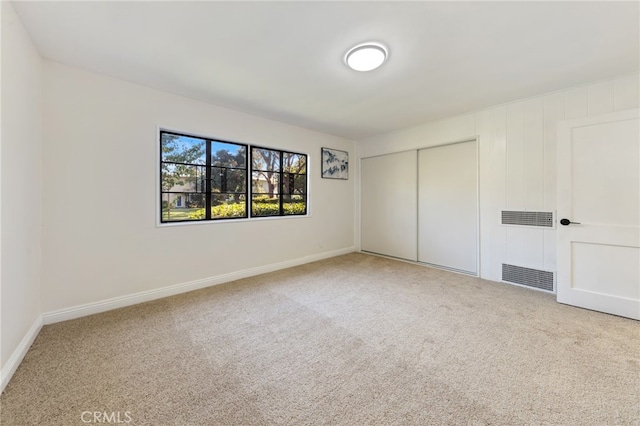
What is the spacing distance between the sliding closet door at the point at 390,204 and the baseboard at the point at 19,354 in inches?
184

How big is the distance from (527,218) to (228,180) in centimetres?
399

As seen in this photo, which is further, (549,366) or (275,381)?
(549,366)

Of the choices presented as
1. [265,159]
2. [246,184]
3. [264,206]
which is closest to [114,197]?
[246,184]

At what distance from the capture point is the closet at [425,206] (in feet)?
12.5

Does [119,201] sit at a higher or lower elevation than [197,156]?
lower

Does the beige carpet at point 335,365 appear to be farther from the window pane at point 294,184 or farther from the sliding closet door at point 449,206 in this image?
the window pane at point 294,184

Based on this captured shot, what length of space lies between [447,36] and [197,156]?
297cm

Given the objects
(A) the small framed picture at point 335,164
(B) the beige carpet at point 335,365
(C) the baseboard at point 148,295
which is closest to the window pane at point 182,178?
(C) the baseboard at point 148,295

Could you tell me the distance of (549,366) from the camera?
1.74 m

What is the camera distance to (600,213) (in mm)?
2568

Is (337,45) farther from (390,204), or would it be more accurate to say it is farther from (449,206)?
(390,204)

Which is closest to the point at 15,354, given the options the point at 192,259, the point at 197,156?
the point at 192,259

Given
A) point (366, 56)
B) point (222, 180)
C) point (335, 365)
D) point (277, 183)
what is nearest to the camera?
point (335, 365)

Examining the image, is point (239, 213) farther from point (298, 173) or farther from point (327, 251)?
point (327, 251)
